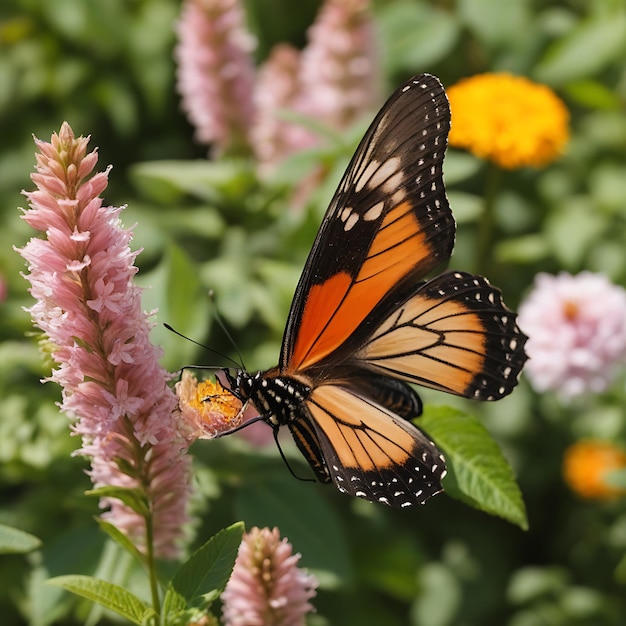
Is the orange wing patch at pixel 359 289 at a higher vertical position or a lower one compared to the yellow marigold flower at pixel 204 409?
higher

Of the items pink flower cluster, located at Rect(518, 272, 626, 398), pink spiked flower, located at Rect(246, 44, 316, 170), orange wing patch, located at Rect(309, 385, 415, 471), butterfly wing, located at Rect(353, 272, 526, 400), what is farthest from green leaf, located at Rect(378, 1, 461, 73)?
orange wing patch, located at Rect(309, 385, 415, 471)

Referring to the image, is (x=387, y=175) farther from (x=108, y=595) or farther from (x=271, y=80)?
(x=271, y=80)

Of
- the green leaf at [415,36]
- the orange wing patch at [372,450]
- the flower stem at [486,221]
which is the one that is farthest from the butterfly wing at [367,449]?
the green leaf at [415,36]

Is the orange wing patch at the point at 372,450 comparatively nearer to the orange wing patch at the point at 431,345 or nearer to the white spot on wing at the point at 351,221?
the orange wing patch at the point at 431,345

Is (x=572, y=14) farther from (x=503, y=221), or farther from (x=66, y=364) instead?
(x=66, y=364)

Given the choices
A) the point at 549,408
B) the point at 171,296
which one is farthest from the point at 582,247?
the point at 171,296

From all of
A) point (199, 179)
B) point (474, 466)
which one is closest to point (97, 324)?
point (474, 466)
